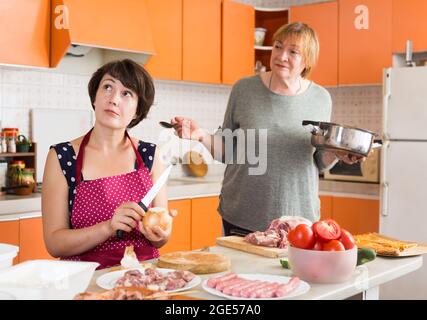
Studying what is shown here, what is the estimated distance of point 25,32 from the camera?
3.43m

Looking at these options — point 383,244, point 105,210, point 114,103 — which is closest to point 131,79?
point 114,103

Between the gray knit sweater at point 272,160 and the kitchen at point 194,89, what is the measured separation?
1.33 metres

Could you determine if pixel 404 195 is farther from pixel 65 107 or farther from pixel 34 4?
pixel 34 4

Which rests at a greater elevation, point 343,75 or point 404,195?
point 343,75

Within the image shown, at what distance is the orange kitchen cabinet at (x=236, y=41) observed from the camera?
4719 mm

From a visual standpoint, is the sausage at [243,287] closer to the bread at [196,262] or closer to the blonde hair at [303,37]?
the bread at [196,262]

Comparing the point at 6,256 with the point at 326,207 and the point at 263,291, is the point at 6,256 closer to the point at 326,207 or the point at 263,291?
the point at 263,291

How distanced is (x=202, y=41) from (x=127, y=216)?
301cm

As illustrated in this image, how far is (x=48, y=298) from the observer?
1.20 meters

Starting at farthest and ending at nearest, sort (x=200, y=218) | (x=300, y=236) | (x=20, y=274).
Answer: (x=200, y=218)
(x=300, y=236)
(x=20, y=274)

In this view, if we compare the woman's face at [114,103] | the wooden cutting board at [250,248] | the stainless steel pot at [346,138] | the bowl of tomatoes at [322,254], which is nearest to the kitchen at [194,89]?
the woman's face at [114,103]

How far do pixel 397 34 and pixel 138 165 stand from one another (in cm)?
302

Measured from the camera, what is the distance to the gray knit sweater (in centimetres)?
246

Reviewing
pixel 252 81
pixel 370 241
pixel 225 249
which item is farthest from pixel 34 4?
pixel 370 241
